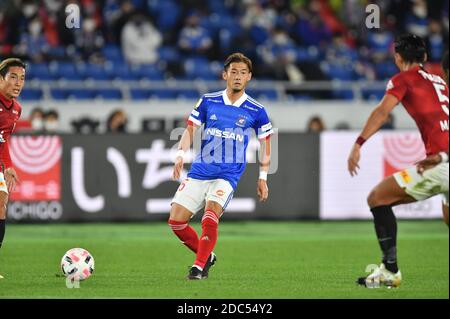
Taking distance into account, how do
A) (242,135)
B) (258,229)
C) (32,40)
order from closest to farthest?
(242,135) < (258,229) < (32,40)

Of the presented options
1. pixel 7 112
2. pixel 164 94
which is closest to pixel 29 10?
pixel 164 94

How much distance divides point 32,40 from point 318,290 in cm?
1379

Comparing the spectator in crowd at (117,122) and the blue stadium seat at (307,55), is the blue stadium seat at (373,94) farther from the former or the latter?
the spectator in crowd at (117,122)

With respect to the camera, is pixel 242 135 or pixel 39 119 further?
pixel 39 119

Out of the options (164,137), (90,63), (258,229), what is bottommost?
(258,229)

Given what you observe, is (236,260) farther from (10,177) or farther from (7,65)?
(7,65)

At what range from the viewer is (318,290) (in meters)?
9.52

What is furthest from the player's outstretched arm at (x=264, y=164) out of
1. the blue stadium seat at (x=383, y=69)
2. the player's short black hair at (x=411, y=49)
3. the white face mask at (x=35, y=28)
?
the blue stadium seat at (x=383, y=69)

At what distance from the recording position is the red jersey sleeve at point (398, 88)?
9.13 metres

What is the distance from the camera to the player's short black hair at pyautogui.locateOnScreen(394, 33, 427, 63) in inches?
368

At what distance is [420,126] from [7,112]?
14.1ft

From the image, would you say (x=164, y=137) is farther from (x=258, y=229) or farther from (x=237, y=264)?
(x=237, y=264)

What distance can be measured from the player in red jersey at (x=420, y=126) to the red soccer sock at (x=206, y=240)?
1.71 metres
